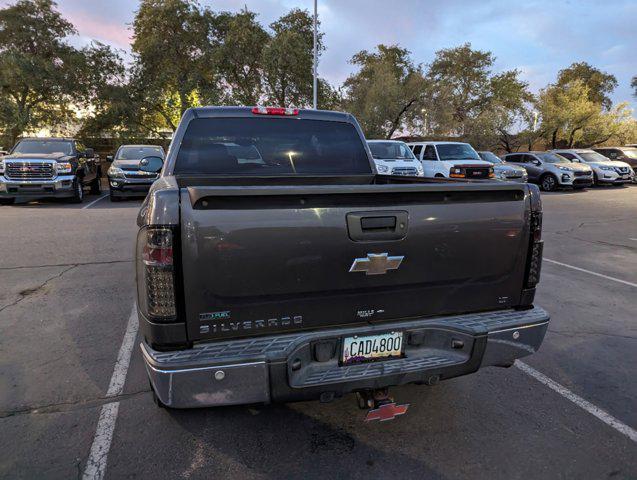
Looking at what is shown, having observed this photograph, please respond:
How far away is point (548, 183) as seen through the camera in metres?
20.5

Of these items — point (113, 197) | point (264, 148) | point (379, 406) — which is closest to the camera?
point (379, 406)

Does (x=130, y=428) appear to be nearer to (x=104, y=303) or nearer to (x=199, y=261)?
(x=199, y=261)

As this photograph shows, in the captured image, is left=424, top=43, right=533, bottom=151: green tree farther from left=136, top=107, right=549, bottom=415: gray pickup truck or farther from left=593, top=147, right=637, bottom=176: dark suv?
left=136, top=107, right=549, bottom=415: gray pickup truck

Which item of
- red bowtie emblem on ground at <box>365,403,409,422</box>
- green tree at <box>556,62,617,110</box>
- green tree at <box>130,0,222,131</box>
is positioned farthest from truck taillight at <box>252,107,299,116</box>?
green tree at <box>556,62,617,110</box>

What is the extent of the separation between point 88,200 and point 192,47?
15334 mm

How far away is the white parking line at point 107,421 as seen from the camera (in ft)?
8.26

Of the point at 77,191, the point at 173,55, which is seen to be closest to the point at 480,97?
the point at 173,55

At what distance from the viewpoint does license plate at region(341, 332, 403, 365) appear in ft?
7.89

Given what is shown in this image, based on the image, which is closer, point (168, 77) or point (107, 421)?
point (107, 421)

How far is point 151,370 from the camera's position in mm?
2217

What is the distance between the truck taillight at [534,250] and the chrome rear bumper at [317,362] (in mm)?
236

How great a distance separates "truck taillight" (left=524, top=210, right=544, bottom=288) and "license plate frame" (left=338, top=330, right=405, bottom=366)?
3.19 feet

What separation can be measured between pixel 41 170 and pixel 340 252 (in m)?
13.9

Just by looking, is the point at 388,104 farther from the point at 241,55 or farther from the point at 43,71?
the point at 43,71
